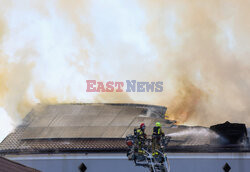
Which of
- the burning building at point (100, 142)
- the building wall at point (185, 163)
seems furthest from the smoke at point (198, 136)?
the building wall at point (185, 163)

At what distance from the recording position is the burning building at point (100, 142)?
4409 centimetres

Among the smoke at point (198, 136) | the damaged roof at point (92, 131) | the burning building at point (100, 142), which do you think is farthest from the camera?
the smoke at point (198, 136)

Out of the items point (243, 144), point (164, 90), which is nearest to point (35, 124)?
point (243, 144)

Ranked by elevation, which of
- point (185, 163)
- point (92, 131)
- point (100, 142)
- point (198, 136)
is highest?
point (198, 136)

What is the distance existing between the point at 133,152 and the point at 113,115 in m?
14.7

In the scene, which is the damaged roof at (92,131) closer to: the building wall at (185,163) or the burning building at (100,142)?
the burning building at (100,142)

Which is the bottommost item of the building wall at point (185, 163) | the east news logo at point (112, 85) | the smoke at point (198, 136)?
the building wall at point (185, 163)

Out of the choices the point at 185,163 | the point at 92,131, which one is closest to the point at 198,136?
the point at 185,163

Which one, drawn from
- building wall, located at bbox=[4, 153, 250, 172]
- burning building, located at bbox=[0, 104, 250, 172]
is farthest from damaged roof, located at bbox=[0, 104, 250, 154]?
building wall, located at bbox=[4, 153, 250, 172]

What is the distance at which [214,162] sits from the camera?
44.1 m

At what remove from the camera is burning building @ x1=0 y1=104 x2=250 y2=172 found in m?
44.1

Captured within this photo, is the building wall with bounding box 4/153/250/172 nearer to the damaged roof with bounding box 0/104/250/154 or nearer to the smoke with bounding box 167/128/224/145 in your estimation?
the damaged roof with bounding box 0/104/250/154

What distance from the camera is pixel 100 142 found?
151 ft

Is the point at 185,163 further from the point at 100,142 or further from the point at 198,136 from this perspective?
the point at 100,142
